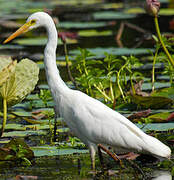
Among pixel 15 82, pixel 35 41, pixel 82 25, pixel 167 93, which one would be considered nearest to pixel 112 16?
pixel 82 25

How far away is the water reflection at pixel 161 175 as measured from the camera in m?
4.52

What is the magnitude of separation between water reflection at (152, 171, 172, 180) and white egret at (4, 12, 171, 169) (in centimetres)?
15

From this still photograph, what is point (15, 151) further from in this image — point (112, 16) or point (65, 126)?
point (112, 16)

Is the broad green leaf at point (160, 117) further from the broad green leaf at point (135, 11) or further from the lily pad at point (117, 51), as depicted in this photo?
A: the broad green leaf at point (135, 11)

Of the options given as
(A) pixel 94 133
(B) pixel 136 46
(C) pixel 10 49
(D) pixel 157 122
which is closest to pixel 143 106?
(D) pixel 157 122

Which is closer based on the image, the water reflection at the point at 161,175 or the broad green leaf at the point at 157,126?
the water reflection at the point at 161,175

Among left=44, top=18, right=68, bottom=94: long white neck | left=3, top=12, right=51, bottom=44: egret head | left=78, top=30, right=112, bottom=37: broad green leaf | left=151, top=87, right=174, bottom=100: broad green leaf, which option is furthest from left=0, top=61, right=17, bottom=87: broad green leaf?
left=78, top=30, right=112, bottom=37: broad green leaf

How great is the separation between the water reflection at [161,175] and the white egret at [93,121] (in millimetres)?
154

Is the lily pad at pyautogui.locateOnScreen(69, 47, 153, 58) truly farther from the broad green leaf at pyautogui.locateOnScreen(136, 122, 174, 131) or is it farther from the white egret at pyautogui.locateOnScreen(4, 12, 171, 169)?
the white egret at pyautogui.locateOnScreen(4, 12, 171, 169)

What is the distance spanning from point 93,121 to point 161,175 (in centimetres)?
73

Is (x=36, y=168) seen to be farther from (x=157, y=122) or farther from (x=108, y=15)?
(x=108, y=15)

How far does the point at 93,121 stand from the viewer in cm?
482

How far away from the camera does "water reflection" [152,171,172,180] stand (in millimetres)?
4523

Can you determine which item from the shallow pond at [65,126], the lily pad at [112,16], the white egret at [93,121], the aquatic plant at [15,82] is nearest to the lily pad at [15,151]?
the shallow pond at [65,126]
